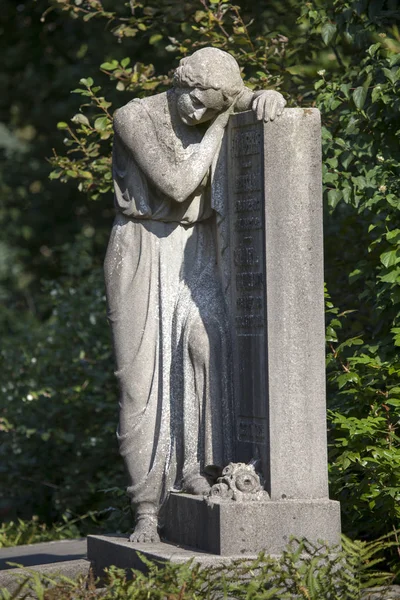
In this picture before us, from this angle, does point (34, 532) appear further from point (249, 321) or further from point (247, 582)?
point (247, 582)

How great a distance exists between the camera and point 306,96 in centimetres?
881

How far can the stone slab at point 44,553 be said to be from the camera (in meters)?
7.51

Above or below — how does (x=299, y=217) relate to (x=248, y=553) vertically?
above

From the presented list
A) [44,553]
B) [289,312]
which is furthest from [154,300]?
[44,553]

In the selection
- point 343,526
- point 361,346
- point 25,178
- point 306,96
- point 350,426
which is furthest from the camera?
point 25,178

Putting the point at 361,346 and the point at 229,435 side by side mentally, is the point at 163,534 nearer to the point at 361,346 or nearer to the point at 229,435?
the point at 229,435

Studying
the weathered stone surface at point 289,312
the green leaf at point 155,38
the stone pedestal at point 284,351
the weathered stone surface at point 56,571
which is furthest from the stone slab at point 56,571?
the green leaf at point 155,38

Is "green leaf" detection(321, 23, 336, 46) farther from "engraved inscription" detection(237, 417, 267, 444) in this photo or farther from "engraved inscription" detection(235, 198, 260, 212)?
"engraved inscription" detection(237, 417, 267, 444)

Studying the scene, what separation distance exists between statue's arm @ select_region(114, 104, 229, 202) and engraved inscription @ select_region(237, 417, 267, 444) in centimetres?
107

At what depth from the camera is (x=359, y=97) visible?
757 cm

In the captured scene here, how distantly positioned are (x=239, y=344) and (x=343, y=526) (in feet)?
5.11

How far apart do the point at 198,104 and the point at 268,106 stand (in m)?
0.43

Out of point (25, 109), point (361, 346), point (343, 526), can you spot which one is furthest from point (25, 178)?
point (343, 526)

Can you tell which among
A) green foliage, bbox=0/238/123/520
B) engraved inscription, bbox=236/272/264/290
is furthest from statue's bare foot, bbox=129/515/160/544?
green foliage, bbox=0/238/123/520
